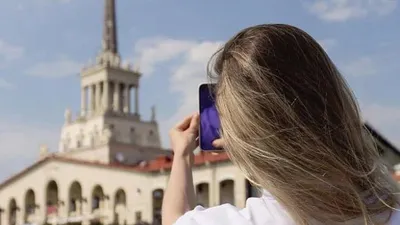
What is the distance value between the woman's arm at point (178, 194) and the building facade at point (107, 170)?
30018mm

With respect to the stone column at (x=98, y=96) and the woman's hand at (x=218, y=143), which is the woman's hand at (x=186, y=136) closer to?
the woman's hand at (x=218, y=143)

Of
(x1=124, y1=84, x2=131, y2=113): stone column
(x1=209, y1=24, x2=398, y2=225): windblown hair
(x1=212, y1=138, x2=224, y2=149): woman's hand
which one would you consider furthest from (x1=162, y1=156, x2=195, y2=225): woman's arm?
(x1=124, y1=84, x2=131, y2=113): stone column

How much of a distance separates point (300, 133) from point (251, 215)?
0.20 metres

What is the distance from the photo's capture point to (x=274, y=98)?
1.53 meters

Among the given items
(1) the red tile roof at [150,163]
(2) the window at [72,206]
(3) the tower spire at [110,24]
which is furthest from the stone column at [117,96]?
(2) the window at [72,206]

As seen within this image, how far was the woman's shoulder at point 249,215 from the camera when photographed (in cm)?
151

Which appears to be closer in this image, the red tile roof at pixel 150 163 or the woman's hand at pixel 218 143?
the woman's hand at pixel 218 143

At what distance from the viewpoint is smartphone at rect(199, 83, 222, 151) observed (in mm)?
1730

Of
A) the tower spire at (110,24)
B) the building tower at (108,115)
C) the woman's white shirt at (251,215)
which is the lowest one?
the woman's white shirt at (251,215)

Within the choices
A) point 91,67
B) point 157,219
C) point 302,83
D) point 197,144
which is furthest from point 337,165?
point 91,67

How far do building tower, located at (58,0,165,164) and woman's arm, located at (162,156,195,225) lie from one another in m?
58.6

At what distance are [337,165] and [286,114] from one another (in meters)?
0.15

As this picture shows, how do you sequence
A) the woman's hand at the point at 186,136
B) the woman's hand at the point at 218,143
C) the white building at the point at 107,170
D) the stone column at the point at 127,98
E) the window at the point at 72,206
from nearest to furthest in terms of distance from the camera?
the woman's hand at the point at 218,143 < the woman's hand at the point at 186,136 < the white building at the point at 107,170 < the window at the point at 72,206 < the stone column at the point at 127,98

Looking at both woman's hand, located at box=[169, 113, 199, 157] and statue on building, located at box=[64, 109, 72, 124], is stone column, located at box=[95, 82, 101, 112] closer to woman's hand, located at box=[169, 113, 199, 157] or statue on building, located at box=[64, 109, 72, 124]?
statue on building, located at box=[64, 109, 72, 124]
